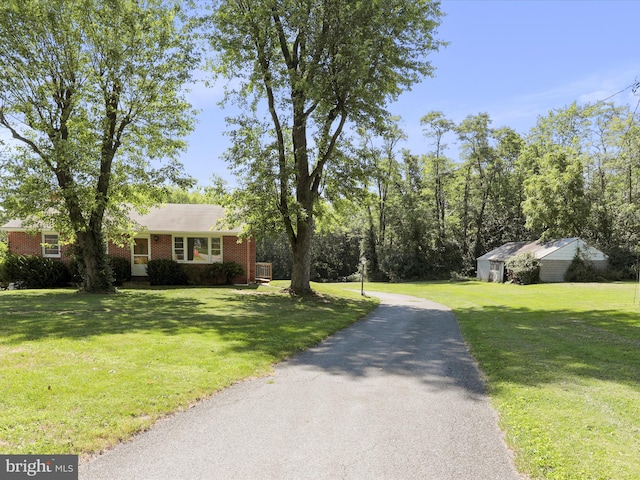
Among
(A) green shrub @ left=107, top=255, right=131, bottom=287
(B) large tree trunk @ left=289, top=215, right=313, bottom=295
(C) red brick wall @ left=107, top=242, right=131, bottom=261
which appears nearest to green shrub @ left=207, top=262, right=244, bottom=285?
(A) green shrub @ left=107, top=255, right=131, bottom=287

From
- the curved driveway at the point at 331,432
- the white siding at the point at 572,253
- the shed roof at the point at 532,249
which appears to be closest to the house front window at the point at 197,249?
the curved driveway at the point at 331,432

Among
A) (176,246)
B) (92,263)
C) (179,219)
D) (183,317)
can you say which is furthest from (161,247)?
(183,317)

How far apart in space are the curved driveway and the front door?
2014 centimetres

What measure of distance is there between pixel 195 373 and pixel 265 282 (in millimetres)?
21079

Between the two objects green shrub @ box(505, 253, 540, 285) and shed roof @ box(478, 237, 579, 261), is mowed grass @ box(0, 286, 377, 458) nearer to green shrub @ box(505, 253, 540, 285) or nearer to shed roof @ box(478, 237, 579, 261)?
green shrub @ box(505, 253, 540, 285)

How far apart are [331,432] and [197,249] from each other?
22345 mm

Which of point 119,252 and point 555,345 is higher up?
point 119,252

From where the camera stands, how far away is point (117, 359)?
6879 millimetres

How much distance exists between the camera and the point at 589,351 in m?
8.84

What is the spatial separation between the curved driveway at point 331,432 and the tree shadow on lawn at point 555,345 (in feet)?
3.27

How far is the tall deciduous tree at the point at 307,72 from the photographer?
1698cm

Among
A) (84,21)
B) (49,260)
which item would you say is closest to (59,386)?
(84,21)

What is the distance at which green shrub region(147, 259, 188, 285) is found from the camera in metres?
24.1

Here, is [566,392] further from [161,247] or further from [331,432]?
[161,247]
